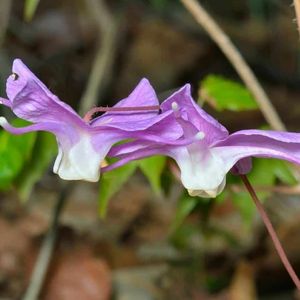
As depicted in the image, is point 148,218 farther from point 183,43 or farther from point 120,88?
point 183,43

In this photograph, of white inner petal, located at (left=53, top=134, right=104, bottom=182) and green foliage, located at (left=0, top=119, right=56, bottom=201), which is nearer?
white inner petal, located at (left=53, top=134, right=104, bottom=182)

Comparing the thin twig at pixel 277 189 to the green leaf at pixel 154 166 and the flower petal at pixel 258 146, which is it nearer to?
the green leaf at pixel 154 166

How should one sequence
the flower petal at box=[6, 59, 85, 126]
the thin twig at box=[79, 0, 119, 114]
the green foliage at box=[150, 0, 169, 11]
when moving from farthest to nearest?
the green foliage at box=[150, 0, 169, 11] < the thin twig at box=[79, 0, 119, 114] < the flower petal at box=[6, 59, 85, 126]

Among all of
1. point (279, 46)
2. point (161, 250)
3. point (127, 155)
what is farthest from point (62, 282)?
point (279, 46)

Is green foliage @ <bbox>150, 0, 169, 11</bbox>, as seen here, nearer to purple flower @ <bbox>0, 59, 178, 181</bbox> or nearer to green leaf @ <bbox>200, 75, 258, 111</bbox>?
green leaf @ <bbox>200, 75, 258, 111</bbox>

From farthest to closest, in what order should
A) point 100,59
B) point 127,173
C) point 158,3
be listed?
point 158,3 < point 100,59 < point 127,173

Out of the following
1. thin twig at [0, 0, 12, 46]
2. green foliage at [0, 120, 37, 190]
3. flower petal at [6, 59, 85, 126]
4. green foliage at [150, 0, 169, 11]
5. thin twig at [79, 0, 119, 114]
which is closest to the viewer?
flower petal at [6, 59, 85, 126]

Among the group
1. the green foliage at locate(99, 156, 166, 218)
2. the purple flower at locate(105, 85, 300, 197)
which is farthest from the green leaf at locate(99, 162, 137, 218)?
the purple flower at locate(105, 85, 300, 197)

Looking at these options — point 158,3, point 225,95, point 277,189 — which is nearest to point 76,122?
point 277,189

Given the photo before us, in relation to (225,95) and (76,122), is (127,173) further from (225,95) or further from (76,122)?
(76,122)
